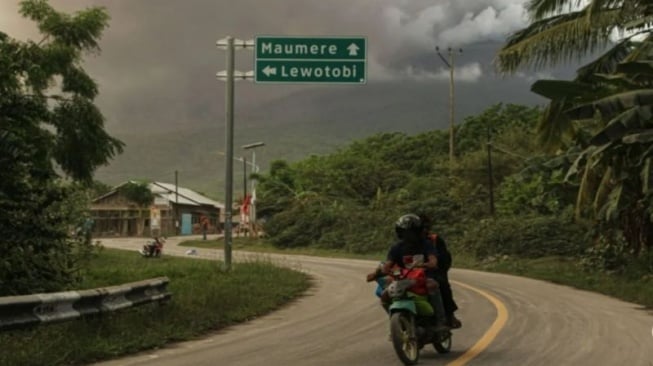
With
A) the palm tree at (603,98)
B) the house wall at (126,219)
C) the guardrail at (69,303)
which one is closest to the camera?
the guardrail at (69,303)

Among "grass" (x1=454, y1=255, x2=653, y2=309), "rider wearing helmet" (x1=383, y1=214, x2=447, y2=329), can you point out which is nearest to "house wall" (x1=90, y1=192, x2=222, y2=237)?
"grass" (x1=454, y1=255, x2=653, y2=309)

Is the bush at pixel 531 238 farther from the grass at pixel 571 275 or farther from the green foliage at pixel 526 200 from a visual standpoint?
the green foliage at pixel 526 200

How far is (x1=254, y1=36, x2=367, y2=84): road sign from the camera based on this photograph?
63.8ft

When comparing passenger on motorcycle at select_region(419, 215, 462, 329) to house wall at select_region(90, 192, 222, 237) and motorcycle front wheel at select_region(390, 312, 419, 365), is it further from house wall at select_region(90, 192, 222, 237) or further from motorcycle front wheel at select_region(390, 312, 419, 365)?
house wall at select_region(90, 192, 222, 237)

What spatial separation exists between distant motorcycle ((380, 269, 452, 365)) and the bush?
2453 cm

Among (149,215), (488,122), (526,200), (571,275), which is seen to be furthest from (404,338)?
(149,215)

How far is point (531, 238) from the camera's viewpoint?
34281 mm

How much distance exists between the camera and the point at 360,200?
6112cm

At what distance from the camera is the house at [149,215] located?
266 ft

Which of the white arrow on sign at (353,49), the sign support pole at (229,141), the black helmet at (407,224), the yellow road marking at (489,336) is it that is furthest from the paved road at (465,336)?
the white arrow on sign at (353,49)

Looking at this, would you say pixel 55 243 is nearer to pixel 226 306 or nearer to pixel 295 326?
pixel 226 306

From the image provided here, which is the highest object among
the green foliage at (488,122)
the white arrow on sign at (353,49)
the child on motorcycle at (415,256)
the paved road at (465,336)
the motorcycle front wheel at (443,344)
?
the green foliage at (488,122)

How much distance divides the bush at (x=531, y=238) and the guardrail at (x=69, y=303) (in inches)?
942

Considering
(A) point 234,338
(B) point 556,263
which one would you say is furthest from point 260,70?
(B) point 556,263
